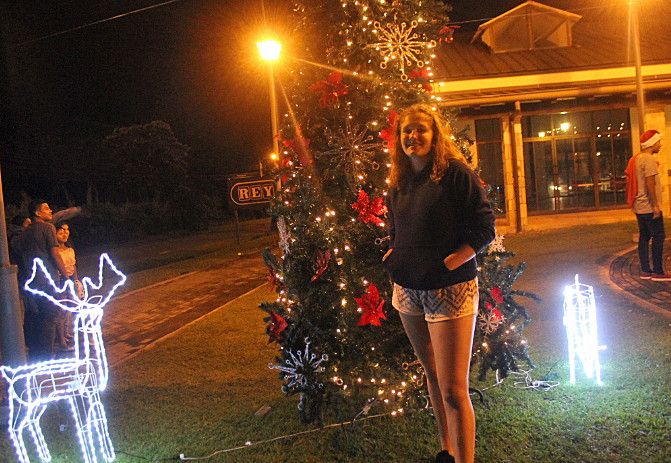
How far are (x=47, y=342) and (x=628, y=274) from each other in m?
7.56

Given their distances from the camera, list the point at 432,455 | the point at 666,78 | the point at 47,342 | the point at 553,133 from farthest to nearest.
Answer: the point at 553,133
the point at 666,78
the point at 47,342
the point at 432,455

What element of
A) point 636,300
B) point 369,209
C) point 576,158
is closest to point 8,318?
point 369,209

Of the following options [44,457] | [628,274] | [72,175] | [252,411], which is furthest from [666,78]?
[72,175]

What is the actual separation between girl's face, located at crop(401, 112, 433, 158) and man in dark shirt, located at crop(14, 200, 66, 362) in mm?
4630

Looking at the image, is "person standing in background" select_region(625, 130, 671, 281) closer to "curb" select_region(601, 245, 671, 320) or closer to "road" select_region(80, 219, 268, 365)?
"curb" select_region(601, 245, 671, 320)

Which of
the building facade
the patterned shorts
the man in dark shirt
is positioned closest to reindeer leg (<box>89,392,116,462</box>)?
the patterned shorts

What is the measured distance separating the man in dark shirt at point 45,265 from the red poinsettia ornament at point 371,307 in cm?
403

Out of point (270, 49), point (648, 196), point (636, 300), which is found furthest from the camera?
point (270, 49)

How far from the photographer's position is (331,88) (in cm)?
423

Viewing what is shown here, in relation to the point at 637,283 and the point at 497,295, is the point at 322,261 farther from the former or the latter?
the point at 637,283

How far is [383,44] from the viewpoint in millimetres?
4234

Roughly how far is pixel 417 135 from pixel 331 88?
131cm

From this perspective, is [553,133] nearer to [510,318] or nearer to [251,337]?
[251,337]

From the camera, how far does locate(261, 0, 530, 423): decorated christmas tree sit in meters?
4.09
